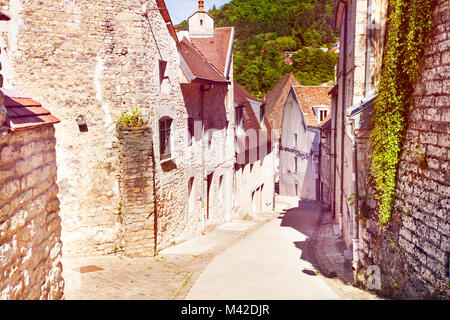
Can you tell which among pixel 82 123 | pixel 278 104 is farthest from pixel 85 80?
pixel 278 104

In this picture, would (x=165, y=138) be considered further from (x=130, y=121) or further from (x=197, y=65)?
(x=197, y=65)

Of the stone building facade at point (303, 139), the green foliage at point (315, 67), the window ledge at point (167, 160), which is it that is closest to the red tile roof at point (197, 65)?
the window ledge at point (167, 160)

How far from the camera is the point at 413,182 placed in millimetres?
6914

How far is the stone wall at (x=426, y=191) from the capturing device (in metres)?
6.00

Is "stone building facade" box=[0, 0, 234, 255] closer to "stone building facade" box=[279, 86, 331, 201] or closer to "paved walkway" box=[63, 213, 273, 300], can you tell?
"paved walkway" box=[63, 213, 273, 300]

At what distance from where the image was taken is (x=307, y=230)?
55.2 feet

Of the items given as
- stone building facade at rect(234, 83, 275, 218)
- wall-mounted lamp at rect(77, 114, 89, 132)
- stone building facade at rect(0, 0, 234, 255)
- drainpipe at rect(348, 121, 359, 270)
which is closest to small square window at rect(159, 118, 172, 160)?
stone building facade at rect(0, 0, 234, 255)

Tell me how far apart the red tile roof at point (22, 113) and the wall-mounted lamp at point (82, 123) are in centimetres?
417

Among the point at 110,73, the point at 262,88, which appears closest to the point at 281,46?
the point at 262,88

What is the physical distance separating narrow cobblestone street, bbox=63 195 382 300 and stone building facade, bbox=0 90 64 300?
2126 mm

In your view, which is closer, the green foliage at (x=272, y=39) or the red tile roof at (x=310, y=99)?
the red tile roof at (x=310, y=99)

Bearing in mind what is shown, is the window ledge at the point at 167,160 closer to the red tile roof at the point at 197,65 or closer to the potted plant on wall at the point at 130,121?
the potted plant on wall at the point at 130,121

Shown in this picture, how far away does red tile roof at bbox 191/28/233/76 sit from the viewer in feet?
59.2

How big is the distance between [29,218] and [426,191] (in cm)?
559
